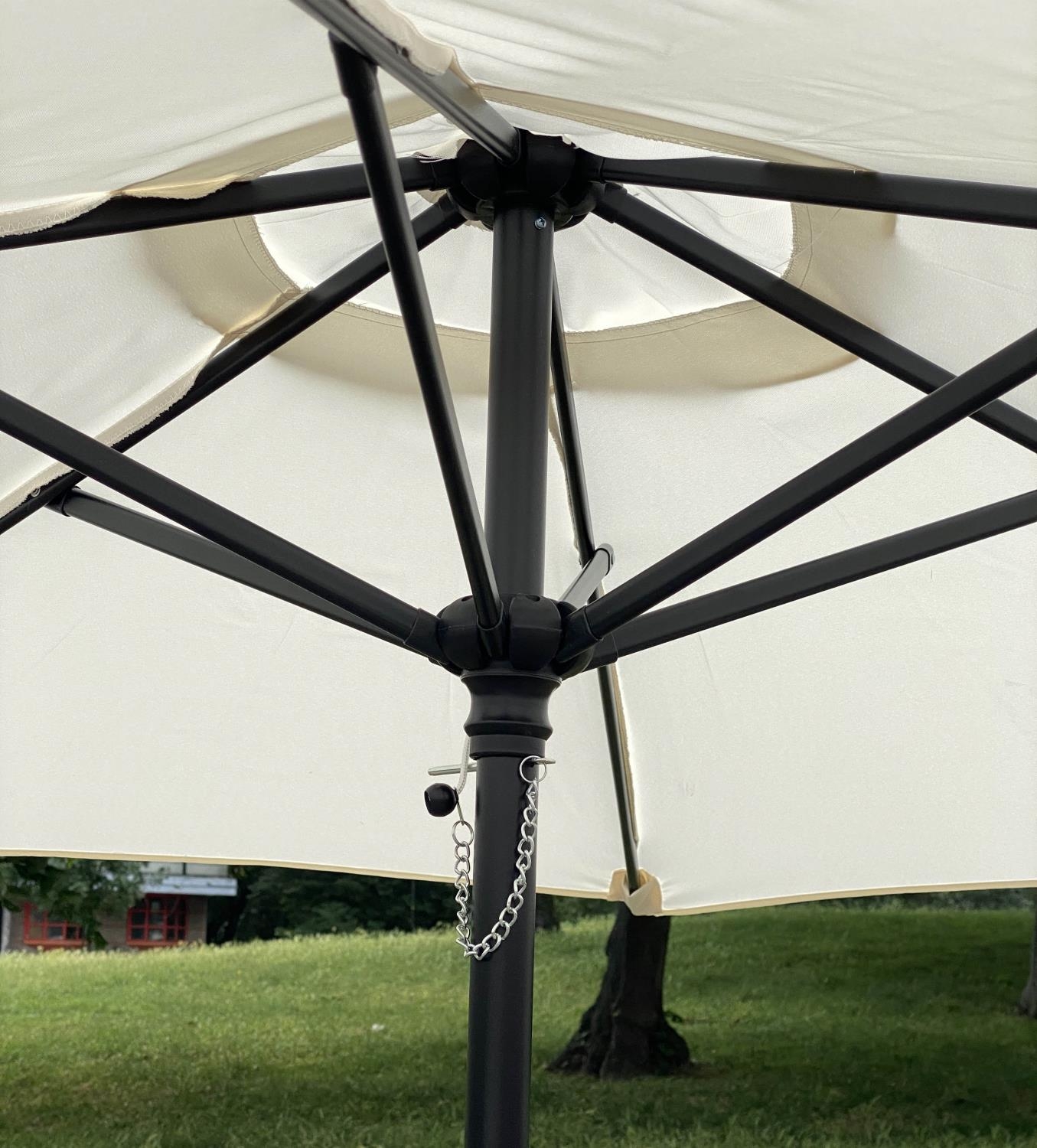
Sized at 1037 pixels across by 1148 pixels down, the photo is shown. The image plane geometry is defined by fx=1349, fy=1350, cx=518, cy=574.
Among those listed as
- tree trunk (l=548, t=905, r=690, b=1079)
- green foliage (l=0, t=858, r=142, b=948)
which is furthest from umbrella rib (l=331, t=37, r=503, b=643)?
tree trunk (l=548, t=905, r=690, b=1079)

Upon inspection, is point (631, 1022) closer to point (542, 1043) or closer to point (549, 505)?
point (542, 1043)

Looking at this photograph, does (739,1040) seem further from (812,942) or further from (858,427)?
(858,427)

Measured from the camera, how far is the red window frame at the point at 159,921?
18453 millimetres

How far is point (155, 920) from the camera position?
61.1 feet

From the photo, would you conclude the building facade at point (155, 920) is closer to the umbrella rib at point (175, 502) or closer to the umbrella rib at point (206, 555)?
A: the umbrella rib at point (206, 555)

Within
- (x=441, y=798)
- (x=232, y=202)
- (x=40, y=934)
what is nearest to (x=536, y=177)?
(x=232, y=202)

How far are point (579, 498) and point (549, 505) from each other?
0.71m

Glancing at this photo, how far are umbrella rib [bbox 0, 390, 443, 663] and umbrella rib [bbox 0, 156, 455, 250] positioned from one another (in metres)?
0.33

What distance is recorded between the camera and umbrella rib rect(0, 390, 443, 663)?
1.94 metres

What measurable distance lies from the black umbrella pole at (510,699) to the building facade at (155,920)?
14.6 metres

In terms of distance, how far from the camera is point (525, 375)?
219cm

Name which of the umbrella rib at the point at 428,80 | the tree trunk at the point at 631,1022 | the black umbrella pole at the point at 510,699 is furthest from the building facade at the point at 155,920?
the umbrella rib at the point at 428,80

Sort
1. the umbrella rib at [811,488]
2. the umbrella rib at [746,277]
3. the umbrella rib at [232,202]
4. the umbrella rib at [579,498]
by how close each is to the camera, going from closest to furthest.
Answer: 1. the umbrella rib at [811,488]
2. the umbrella rib at [232,202]
3. the umbrella rib at [746,277]
4. the umbrella rib at [579,498]

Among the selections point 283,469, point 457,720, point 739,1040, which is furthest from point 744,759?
point 739,1040
